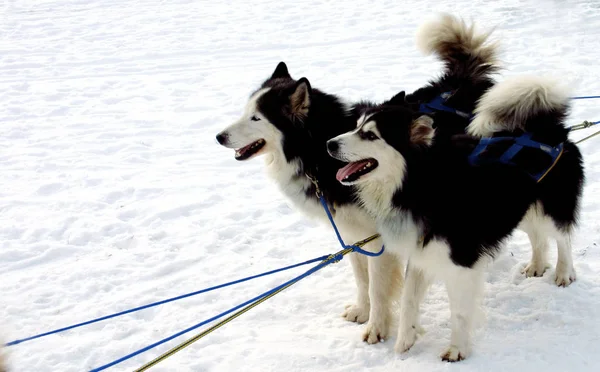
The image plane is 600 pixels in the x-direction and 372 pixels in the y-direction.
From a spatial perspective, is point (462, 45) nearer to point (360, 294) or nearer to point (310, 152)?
point (310, 152)

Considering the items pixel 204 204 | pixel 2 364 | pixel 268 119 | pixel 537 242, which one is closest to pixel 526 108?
pixel 537 242

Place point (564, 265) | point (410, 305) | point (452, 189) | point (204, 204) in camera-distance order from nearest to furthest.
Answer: point (452, 189) → point (410, 305) → point (564, 265) → point (204, 204)

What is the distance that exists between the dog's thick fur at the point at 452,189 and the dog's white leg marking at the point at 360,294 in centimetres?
42

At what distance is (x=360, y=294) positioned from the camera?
11.6 ft

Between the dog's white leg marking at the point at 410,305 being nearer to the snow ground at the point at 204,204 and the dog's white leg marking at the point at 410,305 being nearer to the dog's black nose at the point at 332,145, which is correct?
the snow ground at the point at 204,204

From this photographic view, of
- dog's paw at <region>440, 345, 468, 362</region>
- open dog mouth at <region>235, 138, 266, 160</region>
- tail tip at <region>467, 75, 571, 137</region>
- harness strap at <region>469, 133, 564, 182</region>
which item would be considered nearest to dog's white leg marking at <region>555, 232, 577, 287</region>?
harness strap at <region>469, 133, 564, 182</region>

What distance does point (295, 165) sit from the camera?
3.20 metres

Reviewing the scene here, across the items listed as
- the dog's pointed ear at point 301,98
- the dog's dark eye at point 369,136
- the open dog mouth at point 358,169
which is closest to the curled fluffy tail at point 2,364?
the open dog mouth at point 358,169

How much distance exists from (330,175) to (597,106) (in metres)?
4.40

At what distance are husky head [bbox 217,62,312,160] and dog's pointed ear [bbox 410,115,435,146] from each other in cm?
72

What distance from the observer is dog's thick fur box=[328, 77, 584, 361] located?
2691 mm

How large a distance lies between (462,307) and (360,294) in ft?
2.50

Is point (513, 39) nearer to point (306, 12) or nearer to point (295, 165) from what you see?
point (306, 12)

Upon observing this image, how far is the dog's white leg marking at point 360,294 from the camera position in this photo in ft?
11.5
